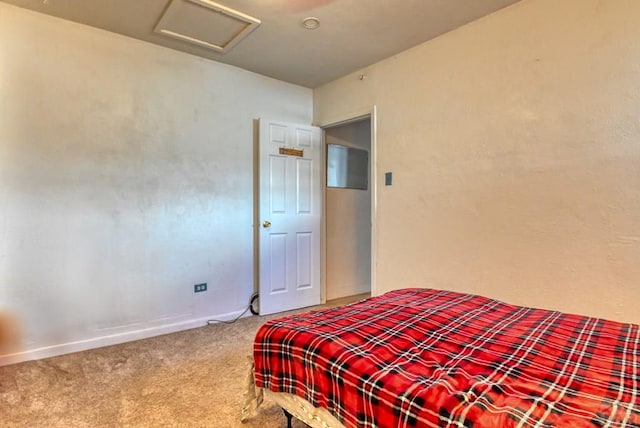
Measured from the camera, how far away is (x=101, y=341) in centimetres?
278

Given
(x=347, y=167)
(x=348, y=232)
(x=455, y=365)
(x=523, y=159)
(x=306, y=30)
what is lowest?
(x=455, y=365)

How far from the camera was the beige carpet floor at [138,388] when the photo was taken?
1794 mm

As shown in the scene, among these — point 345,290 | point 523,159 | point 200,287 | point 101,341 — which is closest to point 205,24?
point 200,287

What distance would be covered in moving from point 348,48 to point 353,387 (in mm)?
2838

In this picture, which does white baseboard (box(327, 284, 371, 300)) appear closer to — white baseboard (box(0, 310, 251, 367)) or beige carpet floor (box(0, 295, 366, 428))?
white baseboard (box(0, 310, 251, 367))

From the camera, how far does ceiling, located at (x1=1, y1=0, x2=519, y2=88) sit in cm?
241

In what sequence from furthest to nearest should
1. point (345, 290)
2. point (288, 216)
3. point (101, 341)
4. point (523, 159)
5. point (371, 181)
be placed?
point (345, 290), point (288, 216), point (371, 181), point (101, 341), point (523, 159)

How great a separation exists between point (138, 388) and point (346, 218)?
292 centimetres

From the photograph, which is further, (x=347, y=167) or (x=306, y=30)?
(x=347, y=167)

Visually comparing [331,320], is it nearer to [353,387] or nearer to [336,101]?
[353,387]

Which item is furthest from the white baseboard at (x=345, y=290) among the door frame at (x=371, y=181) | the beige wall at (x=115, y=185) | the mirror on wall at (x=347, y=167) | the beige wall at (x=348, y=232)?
the mirror on wall at (x=347, y=167)

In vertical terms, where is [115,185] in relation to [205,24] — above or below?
below

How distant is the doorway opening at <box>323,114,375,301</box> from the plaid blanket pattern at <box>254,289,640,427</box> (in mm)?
2549

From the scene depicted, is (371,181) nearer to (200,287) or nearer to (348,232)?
(348,232)
